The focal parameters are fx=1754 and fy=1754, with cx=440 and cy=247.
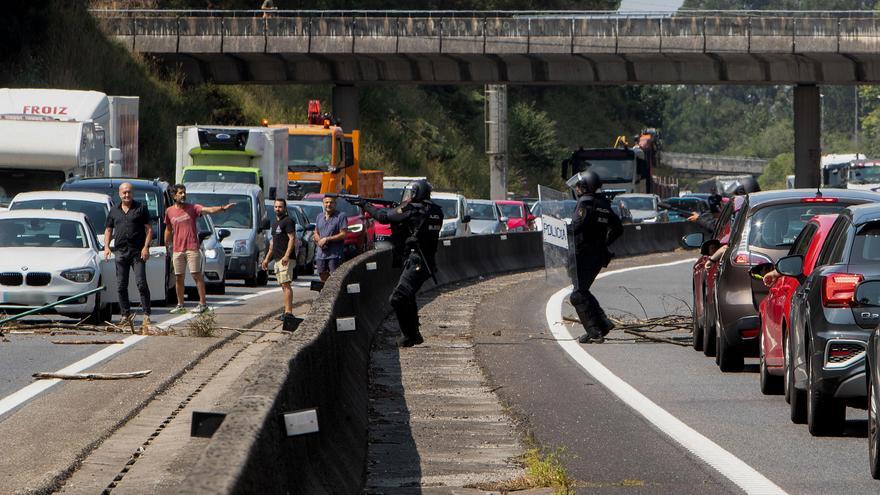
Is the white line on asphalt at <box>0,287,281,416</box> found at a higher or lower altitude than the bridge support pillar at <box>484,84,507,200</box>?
lower

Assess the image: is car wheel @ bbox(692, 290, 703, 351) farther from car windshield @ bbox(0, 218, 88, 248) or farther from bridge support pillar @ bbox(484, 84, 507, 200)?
bridge support pillar @ bbox(484, 84, 507, 200)

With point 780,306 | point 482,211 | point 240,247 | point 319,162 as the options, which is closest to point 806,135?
point 482,211

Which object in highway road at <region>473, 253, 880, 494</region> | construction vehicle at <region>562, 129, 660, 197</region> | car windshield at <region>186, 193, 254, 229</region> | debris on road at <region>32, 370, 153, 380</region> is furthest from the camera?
construction vehicle at <region>562, 129, 660, 197</region>

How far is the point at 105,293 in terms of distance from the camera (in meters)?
20.9

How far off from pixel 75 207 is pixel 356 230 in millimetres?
4274

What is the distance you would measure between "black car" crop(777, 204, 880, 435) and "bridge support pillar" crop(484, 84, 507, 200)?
65.4m

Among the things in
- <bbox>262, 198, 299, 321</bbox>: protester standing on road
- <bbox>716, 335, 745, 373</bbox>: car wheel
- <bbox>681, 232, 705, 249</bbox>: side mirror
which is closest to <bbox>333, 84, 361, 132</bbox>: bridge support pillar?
<bbox>262, 198, 299, 321</bbox>: protester standing on road

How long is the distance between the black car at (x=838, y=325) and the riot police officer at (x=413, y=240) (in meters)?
6.15

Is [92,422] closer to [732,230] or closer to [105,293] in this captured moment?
[732,230]

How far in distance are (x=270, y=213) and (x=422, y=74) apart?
31393mm

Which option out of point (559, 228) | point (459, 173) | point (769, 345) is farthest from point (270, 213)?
point (459, 173)

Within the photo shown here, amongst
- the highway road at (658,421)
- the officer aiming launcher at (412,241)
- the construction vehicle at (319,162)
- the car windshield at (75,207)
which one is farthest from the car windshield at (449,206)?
the officer aiming launcher at (412,241)

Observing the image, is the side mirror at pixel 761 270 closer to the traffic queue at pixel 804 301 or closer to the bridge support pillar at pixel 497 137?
the traffic queue at pixel 804 301

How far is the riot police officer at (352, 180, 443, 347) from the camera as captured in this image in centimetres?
1683
